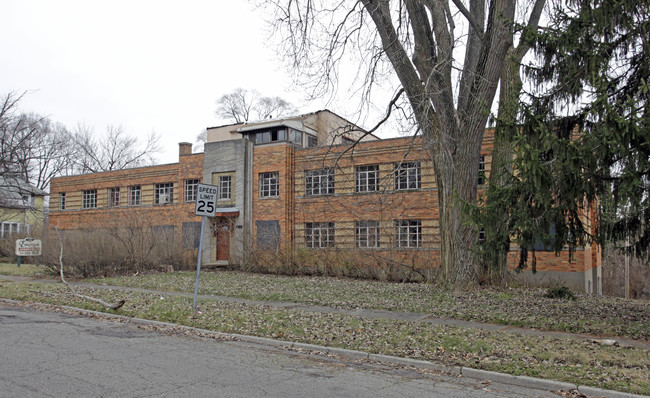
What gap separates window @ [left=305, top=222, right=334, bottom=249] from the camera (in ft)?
97.5

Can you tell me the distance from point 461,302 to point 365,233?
1521 cm

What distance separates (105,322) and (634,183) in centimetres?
1089

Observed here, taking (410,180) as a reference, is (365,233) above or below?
below

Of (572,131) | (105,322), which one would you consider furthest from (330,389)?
(572,131)

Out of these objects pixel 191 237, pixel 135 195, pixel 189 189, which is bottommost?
pixel 191 237

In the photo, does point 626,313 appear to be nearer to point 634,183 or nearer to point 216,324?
point 634,183

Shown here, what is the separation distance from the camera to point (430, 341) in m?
9.00

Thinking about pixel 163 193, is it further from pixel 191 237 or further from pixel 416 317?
pixel 416 317

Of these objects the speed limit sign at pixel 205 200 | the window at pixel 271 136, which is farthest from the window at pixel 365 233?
the speed limit sign at pixel 205 200

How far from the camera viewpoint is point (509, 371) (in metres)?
7.23

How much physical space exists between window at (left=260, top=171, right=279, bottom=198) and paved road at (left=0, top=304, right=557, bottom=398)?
71.7ft

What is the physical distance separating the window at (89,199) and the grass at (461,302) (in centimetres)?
2340

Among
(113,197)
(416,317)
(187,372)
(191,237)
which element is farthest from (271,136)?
(187,372)

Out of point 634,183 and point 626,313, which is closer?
point 634,183
